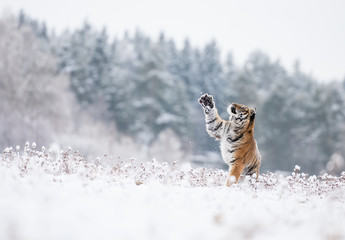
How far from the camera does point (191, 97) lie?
6003cm

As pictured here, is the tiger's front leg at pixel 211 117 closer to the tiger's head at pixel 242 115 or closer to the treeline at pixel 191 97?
the tiger's head at pixel 242 115

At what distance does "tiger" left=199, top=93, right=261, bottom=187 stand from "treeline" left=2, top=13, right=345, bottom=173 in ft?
117

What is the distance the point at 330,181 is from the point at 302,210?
3.40 m

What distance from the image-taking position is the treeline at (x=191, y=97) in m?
48.2

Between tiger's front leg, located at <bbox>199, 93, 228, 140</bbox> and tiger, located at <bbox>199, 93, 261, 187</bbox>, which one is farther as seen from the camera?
tiger's front leg, located at <bbox>199, 93, 228, 140</bbox>

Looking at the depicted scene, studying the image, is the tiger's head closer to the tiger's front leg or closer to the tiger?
the tiger

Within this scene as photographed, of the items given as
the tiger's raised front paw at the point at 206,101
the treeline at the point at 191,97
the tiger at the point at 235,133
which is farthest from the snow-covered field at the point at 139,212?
the treeline at the point at 191,97

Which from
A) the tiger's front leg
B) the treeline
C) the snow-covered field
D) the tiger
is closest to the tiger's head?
the tiger

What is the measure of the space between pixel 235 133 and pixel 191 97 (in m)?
51.8

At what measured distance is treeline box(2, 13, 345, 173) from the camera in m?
48.2

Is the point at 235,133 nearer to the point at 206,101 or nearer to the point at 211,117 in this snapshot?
the point at 211,117

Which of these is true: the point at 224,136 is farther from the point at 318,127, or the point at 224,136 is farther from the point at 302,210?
the point at 318,127

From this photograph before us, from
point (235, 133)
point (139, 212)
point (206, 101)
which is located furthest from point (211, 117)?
point (139, 212)

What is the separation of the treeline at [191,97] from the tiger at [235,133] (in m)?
35.6
